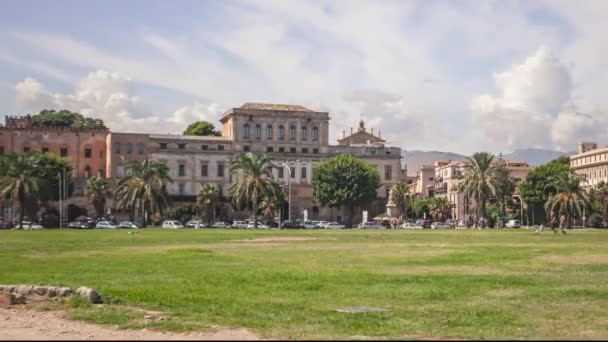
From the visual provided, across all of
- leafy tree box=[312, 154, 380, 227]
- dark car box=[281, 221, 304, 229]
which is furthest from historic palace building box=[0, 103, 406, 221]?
dark car box=[281, 221, 304, 229]

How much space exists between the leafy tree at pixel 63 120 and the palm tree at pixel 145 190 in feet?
180

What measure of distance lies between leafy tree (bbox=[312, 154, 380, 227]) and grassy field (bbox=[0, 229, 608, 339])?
312ft

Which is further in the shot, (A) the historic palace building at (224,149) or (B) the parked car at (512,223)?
(A) the historic palace building at (224,149)

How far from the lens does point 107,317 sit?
19328 millimetres

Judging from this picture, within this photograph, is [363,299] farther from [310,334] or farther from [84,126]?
[84,126]

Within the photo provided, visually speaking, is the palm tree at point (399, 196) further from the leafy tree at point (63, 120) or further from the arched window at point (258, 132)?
the leafy tree at point (63, 120)

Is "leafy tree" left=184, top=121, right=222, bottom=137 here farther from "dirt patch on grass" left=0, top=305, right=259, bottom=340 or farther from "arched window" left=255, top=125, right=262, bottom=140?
"dirt patch on grass" left=0, top=305, right=259, bottom=340

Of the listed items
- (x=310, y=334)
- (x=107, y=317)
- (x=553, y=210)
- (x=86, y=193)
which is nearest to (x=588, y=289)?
(x=310, y=334)

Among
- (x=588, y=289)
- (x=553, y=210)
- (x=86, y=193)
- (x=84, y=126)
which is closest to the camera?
(x=588, y=289)

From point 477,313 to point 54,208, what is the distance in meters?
118

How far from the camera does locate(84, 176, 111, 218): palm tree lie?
12338 cm

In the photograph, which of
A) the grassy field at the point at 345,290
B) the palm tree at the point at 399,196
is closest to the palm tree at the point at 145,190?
the palm tree at the point at 399,196

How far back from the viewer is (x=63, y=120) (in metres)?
162

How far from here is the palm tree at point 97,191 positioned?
123375 mm
